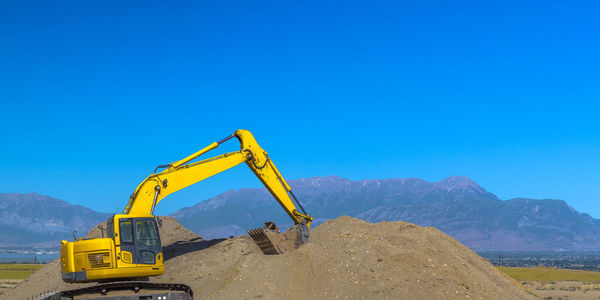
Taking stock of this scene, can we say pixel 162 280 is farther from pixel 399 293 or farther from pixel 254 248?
pixel 399 293

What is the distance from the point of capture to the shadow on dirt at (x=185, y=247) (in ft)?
118

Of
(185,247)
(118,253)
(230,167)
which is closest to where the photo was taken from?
(118,253)

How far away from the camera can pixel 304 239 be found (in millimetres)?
31984

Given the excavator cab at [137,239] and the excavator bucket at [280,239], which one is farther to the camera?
the excavator bucket at [280,239]

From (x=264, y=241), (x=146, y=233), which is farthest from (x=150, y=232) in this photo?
(x=264, y=241)

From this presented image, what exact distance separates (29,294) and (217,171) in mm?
14932

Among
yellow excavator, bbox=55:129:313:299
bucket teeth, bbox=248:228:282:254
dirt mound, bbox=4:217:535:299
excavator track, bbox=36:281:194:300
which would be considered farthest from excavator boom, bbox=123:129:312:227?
excavator track, bbox=36:281:194:300

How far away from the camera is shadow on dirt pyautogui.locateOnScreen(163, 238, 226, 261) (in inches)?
1417

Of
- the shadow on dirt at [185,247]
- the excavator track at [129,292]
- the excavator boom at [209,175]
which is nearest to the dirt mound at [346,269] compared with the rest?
the shadow on dirt at [185,247]

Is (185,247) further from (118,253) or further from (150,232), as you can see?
(118,253)

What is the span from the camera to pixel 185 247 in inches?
1459

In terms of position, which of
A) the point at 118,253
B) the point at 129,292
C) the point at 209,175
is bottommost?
the point at 129,292

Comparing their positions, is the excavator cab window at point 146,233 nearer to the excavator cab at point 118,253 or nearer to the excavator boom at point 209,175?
the excavator cab at point 118,253

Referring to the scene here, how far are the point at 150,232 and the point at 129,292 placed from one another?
3028 millimetres
